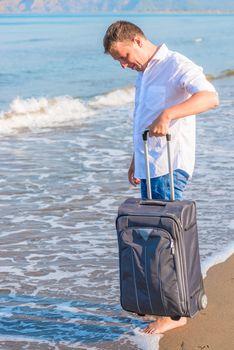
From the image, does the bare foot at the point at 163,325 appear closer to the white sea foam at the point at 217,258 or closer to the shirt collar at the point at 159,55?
the white sea foam at the point at 217,258

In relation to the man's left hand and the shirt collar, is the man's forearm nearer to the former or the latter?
the man's left hand

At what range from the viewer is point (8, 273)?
18.9 feet

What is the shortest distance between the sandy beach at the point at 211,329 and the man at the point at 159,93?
4.9 inches

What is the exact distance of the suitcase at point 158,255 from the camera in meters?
3.93

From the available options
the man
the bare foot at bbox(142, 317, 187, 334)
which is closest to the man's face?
the man

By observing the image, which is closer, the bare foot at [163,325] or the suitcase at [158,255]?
the suitcase at [158,255]

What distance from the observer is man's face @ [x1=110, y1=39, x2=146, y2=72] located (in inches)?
163

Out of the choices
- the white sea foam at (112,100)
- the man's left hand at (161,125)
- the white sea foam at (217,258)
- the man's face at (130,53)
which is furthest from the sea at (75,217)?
the man's face at (130,53)

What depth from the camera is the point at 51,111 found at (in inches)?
704

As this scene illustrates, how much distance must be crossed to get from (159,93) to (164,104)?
61 mm

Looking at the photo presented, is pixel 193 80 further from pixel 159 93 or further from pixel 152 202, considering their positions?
pixel 152 202

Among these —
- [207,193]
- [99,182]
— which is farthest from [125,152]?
[207,193]

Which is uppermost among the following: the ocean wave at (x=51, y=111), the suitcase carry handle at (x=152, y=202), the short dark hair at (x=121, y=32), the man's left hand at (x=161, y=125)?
the short dark hair at (x=121, y=32)

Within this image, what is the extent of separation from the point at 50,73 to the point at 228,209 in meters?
22.7
